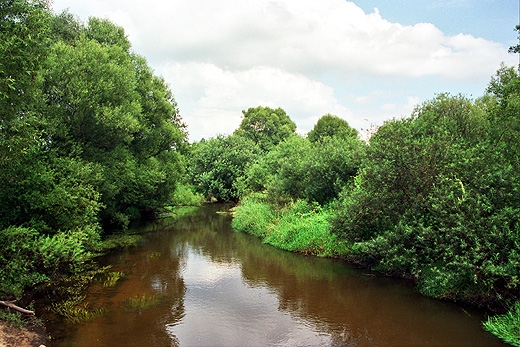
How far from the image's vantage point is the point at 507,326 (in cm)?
1243

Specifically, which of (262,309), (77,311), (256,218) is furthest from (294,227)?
(77,311)

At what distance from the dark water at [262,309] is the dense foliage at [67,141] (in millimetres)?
2888

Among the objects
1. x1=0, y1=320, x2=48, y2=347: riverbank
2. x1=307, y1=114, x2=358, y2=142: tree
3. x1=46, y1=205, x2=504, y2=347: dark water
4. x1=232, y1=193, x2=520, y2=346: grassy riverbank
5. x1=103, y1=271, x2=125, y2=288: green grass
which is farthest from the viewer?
x1=307, y1=114, x2=358, y2=142: tree

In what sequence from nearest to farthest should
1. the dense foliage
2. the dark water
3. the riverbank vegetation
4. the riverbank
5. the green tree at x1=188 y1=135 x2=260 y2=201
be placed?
the riverbank < the dark water < the riverbank vegetation < the dense foliage < the green tree at x1=188 y1=135 x2=260 y2=201

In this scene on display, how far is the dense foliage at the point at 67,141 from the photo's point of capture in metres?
13.7

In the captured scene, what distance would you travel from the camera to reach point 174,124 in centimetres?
3706

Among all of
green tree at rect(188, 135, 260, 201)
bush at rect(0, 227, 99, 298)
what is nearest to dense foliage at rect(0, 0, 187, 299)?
bush at rect(0, 227, 99, 298)

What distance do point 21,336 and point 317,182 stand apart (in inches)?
756

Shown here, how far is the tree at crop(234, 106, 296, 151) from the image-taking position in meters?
69.8

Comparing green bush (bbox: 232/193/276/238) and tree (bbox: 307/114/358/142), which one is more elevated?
tree (bbox: 307/114/358/142)

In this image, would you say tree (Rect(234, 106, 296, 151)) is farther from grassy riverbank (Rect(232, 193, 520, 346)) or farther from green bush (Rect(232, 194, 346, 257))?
grassy riverbank (Rect(232, 193, 520, 346))

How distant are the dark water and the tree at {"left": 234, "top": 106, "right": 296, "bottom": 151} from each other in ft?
157

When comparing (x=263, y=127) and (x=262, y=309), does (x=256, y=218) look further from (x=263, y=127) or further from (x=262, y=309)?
(x=263, y=127)

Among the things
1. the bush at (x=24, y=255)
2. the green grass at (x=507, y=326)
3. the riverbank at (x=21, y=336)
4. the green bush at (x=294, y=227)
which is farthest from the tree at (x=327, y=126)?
the riverbank at (x=21, y=336)
